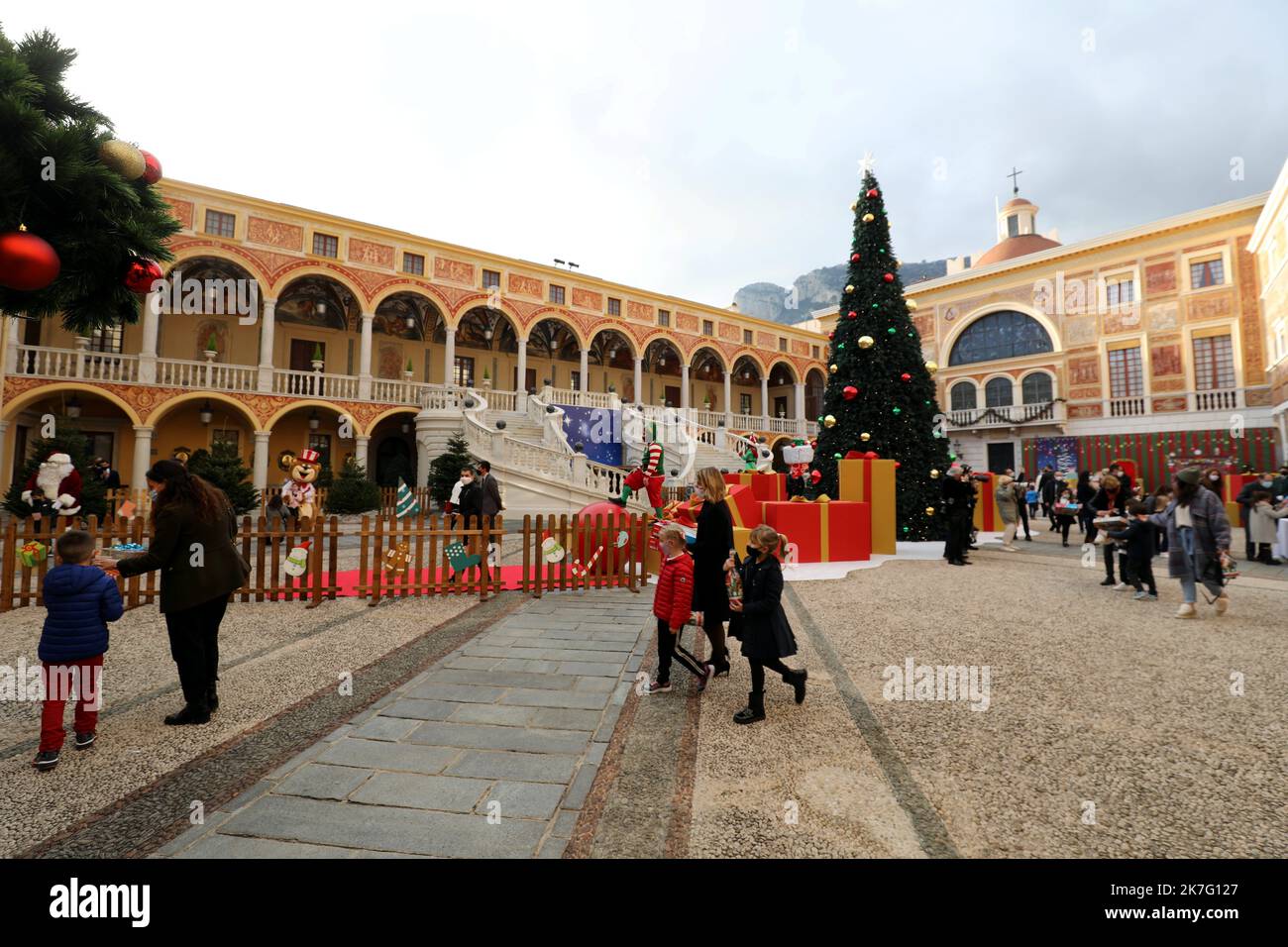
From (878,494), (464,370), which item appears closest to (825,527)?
(878,494)

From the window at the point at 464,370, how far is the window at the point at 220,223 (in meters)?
8.87

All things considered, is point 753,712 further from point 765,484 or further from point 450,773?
point 765,484

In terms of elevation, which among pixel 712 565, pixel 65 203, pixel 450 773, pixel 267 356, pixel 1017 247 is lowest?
pixel 450 773

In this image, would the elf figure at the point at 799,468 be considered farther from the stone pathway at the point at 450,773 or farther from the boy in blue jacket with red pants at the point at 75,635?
the boy in blue jacket with red pants at the point at 75,635

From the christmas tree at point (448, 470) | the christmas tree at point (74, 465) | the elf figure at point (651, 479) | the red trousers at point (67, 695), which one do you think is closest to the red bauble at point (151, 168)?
the red trousers at point (67, 695)

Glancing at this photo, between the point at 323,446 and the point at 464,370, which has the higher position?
the point at 464,370

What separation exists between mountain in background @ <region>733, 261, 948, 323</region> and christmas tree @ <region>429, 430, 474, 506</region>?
11670 centimetres

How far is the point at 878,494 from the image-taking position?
10711 mm

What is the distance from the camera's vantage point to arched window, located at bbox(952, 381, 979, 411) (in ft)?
101

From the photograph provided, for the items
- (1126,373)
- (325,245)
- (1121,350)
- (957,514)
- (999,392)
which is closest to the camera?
(957,514)

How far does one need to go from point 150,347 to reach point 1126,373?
3973 centimetres

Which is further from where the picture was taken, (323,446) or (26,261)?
(323,446)

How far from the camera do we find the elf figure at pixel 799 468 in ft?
43.6
